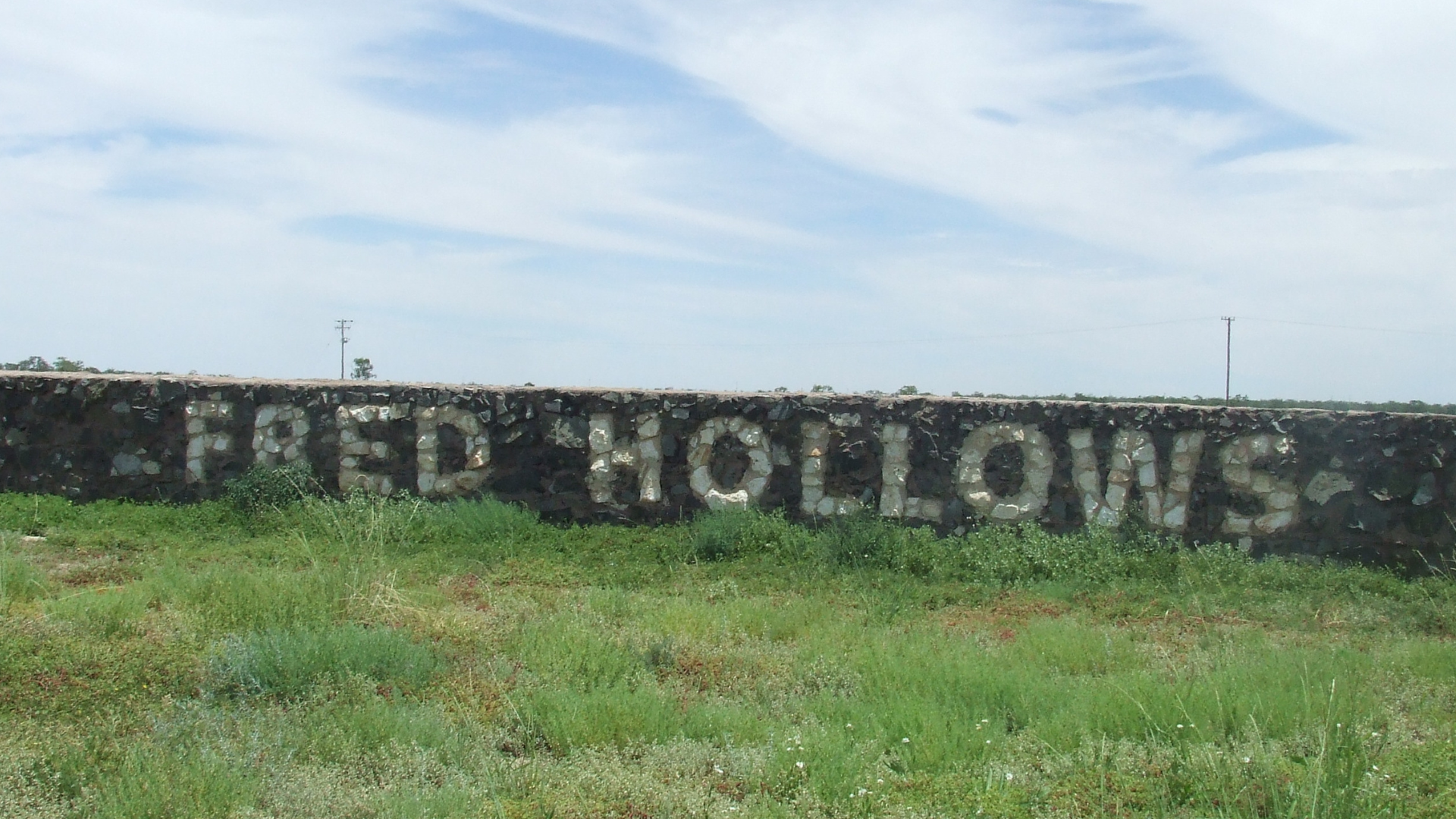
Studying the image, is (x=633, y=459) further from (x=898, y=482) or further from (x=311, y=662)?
(x=311, y=662)

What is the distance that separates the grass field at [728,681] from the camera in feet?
14.6

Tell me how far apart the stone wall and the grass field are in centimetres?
51

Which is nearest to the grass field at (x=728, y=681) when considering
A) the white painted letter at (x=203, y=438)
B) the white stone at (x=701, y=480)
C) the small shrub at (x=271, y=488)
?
the white stone at (x=701, y=480)

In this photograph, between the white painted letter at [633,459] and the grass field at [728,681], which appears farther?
the white painted letter at [633,459]

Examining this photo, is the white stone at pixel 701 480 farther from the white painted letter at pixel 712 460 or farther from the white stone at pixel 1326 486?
the white stone at pixel 1326 486

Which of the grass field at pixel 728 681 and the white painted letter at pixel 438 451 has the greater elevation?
the white painted letter at pixel 438 451

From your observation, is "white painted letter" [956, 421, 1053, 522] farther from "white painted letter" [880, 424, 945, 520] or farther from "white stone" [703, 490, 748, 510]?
"white stone" [703, 490, 748, 510]

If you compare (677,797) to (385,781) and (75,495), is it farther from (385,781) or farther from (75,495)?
(75,495)

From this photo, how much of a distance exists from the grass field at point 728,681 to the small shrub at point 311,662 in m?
0.02

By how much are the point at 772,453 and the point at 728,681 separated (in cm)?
449

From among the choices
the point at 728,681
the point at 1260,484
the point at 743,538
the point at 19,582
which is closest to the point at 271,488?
the point at 19,582

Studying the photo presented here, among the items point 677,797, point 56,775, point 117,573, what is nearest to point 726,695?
point 677,797

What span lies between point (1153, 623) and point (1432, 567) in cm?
305

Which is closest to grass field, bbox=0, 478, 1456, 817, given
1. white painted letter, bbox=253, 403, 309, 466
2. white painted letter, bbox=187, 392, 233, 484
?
white painted letter, bbox=253, 403, 309, 466
